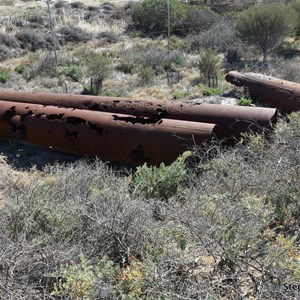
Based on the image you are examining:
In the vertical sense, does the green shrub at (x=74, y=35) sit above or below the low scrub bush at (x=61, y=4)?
below

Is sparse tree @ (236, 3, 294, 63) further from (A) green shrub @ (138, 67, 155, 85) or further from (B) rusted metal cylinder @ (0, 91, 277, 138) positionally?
(B) rusted metal cylinder @ (0, 91, 277, 138)

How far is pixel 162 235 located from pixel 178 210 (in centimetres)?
48

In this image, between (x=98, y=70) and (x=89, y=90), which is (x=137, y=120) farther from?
(x=98, y=70)

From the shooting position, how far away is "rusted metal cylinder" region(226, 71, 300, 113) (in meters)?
9.00

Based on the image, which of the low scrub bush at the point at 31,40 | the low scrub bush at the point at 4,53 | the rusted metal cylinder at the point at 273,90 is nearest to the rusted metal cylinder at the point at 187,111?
the rusted metal cylinder at the point at 273,90

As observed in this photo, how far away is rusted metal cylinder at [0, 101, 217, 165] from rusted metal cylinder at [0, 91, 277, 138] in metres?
0.32

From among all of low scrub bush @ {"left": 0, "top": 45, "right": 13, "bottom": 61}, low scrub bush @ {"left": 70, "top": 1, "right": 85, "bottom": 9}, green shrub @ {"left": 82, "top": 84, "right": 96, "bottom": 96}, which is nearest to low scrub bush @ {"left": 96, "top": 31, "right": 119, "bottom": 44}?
low scrub bush @ {"left": 0, "top": 45, "right": 13, "bottom": 61}

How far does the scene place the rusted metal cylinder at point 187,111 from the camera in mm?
6877

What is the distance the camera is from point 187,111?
753 centimetres

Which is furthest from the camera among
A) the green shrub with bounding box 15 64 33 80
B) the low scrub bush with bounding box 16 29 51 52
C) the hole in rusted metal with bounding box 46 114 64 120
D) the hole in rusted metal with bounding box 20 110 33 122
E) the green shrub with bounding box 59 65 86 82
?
the low scrub bush with bounding box 16 29 51 52

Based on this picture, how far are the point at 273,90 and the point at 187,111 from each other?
124 inches

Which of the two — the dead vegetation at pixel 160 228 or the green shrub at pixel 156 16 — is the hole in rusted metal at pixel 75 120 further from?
the green shrub at pixel 156 16

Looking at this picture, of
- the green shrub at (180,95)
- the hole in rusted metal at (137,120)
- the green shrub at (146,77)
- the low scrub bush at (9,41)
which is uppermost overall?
the hole in rusted metal at (137,120)

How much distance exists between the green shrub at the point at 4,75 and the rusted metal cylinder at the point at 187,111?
7.95 m
